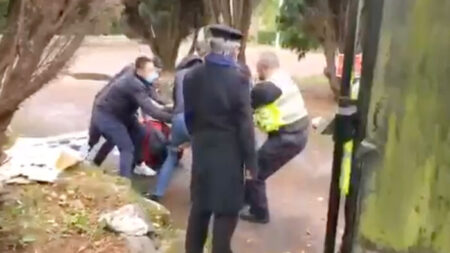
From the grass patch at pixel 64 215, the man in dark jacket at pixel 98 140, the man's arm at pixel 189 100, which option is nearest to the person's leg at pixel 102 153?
the man in dark jacket at pixel 98 140

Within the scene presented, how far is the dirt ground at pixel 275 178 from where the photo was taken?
715 cm

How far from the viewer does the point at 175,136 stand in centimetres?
807

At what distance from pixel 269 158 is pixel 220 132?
6.68ft

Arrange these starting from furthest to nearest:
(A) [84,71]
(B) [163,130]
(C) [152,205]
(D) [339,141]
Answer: (A) [84,71]
(B) [163,130]
(C) [152,205]
(D) [339,141]

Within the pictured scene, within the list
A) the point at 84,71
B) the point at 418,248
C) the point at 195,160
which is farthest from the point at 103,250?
the point at 84,71

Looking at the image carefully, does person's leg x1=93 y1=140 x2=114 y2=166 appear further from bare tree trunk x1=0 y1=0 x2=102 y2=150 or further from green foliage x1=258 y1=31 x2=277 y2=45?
green foliage x1=258 y1=31 x2=277 y2=45

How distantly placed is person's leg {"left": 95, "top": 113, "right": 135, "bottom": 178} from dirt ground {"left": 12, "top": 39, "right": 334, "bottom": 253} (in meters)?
0.53

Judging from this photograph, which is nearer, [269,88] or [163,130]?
[269,88]

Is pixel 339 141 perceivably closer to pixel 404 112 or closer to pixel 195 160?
pixel 404 112

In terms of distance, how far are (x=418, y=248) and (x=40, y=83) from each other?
149 inches

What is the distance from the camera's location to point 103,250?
549 cm

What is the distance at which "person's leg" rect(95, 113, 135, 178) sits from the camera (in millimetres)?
8258

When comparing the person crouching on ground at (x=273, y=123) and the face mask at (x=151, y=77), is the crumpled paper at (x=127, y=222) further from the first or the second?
the face mask at (x=151, y=77)

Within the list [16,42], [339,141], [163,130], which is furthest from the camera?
[163,130]
